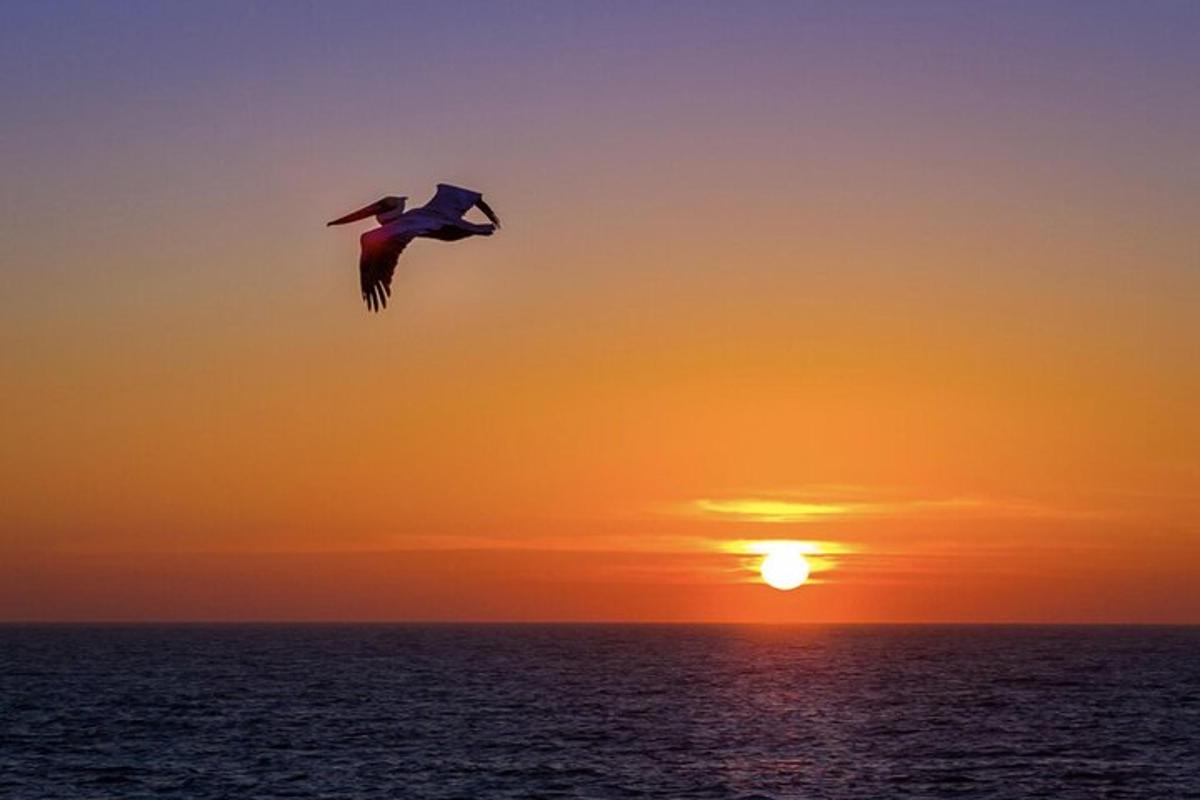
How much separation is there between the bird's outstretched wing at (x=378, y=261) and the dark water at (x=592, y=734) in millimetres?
44209

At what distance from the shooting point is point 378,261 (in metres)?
18.4

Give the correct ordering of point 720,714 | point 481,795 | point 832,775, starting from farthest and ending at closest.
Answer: point 720,714
point 832,775
point 481,795

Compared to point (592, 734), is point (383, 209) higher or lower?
higher

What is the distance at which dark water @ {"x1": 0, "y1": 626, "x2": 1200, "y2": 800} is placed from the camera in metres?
64.1

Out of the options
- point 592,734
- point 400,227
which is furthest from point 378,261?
point 592,734

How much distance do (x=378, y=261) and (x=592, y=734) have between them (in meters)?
67.9

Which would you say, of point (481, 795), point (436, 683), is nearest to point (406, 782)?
point (481, 795)

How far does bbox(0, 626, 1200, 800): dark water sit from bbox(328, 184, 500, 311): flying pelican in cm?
4324

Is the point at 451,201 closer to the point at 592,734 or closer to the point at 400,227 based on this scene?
the point at 400,227

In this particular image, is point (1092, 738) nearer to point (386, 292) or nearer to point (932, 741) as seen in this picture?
point (932, 741)

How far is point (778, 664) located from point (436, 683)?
2048 inches

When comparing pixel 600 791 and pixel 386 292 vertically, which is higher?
pixel 386 292

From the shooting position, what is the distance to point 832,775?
67.8 meters

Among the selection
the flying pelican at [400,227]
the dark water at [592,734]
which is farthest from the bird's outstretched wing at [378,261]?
the dark water at [592,734]
